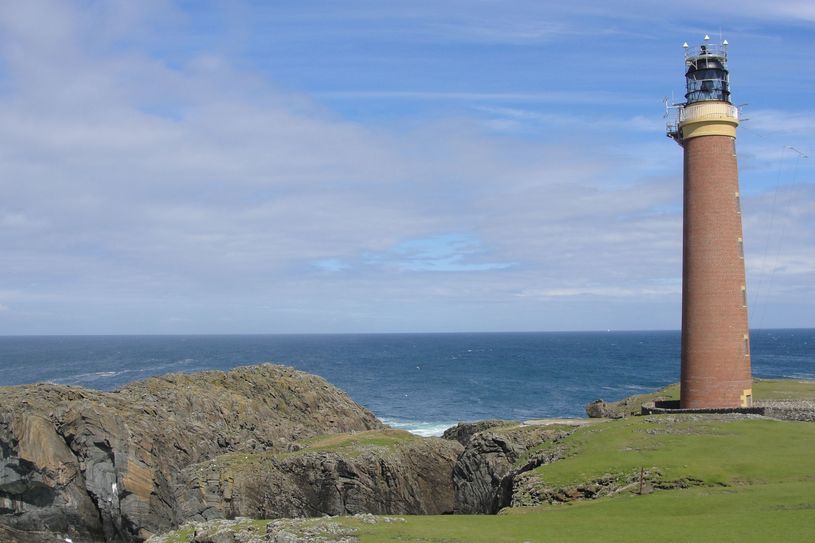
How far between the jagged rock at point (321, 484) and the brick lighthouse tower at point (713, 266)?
16.6m

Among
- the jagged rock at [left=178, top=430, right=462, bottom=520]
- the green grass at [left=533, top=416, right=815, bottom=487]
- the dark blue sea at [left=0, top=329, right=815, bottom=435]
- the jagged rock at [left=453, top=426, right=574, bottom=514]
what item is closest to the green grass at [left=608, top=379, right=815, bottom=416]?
the jagged rock at [left=453, top=426, right=574, bottom=514]

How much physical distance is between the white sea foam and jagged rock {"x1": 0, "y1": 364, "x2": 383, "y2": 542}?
72.3ft

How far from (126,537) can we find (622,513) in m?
26.0

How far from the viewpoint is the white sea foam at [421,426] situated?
74.5 meters

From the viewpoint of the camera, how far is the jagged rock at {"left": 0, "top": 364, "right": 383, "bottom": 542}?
125 ft

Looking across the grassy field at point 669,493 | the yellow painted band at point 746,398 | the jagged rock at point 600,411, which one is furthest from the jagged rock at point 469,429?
the yellow painted band at point 746,398

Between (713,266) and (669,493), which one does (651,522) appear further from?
(713,266)

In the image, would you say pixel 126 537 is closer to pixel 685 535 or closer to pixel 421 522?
pixel 421 522

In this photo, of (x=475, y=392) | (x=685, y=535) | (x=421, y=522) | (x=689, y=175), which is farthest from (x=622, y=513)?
(x=475, y=392)

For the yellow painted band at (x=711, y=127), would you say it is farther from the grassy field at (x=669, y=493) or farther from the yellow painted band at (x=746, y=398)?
the grassy field at (x=669, y=493)

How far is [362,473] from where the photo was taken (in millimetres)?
44688

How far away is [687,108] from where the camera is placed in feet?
135

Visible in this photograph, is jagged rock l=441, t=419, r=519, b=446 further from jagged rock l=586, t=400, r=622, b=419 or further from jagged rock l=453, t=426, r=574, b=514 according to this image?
jagged rock l=453, t=426, r=574, b=514

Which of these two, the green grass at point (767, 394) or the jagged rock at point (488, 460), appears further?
the green grass at point (767, 394)
